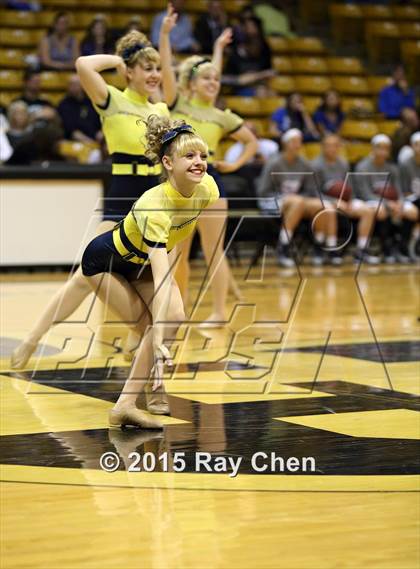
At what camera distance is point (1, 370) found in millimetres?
6445

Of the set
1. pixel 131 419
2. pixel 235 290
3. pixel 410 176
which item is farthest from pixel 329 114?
pixel 131 419

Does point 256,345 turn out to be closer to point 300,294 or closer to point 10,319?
point 10,319

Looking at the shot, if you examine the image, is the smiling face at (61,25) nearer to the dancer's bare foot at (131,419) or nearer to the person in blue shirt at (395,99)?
the person in blue shirt at (395,99)

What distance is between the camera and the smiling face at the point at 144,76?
253 inches

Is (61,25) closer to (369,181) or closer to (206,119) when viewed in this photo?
(369,181)

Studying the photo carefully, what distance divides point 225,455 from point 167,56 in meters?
3.49

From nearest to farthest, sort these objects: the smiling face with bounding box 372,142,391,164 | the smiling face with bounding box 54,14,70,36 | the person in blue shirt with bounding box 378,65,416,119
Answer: the smiling face with bounding box 372,142,391,164
the smiling face with bounding box 54,14,70,36
the person in blue shirt with bounding box 378,65,416,119

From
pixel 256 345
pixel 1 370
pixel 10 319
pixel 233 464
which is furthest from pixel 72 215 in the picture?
pixel 233 464

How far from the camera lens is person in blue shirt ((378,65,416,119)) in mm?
17344

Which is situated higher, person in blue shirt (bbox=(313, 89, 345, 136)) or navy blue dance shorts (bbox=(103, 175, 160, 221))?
navy blue dance shorts (bbox=(103, 175, 160, 221))

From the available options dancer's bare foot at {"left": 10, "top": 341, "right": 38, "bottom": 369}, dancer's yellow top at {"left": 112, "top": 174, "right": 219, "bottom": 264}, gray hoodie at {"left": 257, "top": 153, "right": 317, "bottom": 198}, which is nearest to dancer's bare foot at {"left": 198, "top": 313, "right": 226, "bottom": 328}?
dancer's bare foot at {"left": 10, "top": 341, "right": 38, "bottom": 369}

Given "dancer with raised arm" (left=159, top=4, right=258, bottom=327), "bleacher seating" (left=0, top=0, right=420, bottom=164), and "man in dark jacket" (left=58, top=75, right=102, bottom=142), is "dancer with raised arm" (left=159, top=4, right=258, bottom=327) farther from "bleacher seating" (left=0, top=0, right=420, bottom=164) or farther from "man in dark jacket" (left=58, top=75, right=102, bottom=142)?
"bleacher seating" (left=0, top=0, right=420, bottom=164)

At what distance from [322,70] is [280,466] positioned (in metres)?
14.2

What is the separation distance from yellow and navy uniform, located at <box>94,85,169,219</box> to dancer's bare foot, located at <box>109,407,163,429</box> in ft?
6.16
